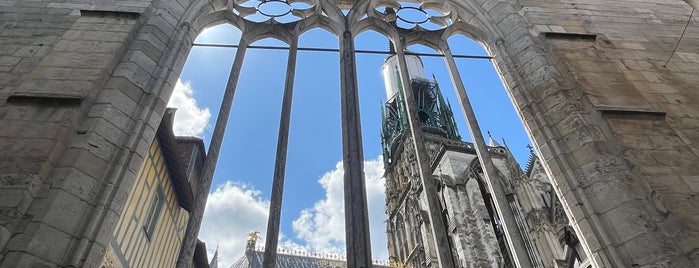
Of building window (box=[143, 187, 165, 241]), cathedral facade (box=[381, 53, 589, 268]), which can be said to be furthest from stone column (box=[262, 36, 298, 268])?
cathedral facade (box=[381, 53, 589, 268])

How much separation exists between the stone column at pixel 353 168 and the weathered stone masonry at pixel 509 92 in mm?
832

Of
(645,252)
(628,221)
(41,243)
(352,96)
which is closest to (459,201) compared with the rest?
(352,96)

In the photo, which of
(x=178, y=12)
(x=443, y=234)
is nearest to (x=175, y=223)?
(x=178, y=12)

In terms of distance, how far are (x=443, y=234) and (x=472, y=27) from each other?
3.16 meters

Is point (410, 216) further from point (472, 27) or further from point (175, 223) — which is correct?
point (472, 27)

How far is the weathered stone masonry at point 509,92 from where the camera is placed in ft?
9.87

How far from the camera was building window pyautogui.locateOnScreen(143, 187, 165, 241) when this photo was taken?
767cm

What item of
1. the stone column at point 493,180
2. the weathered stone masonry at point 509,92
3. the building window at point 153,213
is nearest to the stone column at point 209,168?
the weathered stone masonry at point 509,92

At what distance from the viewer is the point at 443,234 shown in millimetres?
3324

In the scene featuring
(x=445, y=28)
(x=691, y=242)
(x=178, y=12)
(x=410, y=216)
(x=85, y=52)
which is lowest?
(x=691, y=242)

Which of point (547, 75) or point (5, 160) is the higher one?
point (547, 75)

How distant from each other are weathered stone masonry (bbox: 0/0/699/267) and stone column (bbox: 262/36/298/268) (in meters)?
0.99

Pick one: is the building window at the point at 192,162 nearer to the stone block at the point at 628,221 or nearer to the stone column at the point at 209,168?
the stone column at the point at 209,168

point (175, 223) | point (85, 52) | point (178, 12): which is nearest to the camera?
point (85, 52)
